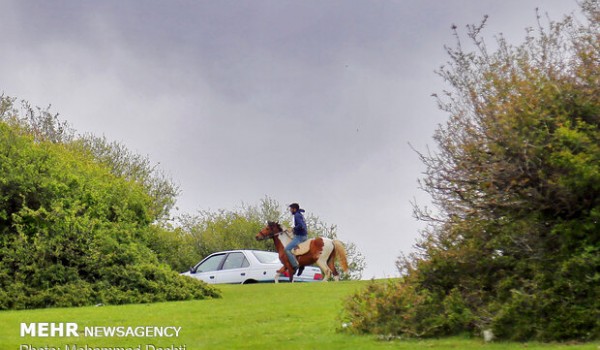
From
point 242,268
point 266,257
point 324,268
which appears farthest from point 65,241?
point 324,268

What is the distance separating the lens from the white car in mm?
29969

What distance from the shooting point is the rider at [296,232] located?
28547 mm

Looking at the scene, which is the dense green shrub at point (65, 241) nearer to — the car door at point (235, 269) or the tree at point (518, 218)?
the car door at point (235, 269)

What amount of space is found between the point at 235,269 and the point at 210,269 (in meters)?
1.42

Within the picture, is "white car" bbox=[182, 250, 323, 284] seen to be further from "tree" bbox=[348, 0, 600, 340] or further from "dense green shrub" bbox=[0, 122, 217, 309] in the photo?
"tree" bbox=[348, 0, 600, 340]

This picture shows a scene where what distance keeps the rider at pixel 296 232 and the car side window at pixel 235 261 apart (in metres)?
2.15

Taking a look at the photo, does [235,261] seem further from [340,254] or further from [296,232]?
[340,254]

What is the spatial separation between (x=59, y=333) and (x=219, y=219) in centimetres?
4887

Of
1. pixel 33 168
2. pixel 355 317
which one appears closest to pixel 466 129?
pixel 355 317

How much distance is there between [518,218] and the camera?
37.7ft

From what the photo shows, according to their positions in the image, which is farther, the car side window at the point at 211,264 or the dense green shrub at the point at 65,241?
the car side window at the point at 211,264

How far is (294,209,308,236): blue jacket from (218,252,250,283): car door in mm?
2498

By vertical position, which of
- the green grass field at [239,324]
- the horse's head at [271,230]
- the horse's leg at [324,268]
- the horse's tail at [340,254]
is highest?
the horse's head at [271,230]

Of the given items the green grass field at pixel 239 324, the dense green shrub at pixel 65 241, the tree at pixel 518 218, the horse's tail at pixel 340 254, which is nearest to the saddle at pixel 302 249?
the horse's tail at pixel 340 254
